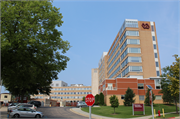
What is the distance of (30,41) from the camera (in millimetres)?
14680

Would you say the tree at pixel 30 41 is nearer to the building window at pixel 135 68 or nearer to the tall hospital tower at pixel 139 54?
the tall hospital tower at pixel 139 54

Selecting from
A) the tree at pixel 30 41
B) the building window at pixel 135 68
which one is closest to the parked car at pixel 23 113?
the tree at pixel 30 41

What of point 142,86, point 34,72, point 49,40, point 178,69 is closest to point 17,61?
point 34,72

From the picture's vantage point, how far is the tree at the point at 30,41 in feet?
49.2

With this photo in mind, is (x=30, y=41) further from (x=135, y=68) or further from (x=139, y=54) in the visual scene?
(x=139, y=54)

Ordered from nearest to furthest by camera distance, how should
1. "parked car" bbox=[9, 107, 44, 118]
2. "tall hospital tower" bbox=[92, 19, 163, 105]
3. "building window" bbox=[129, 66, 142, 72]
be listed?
1. "parked car" bbox=[9, 107, 44, 118]
2. "tall hospital tower" bbox=[92, 19, 163, 105]
3. "building window" bbox=[129, 66, 142, 72]

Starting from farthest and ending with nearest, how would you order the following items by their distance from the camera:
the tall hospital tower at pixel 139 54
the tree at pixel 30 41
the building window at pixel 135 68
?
the building window at pixel 135 68 → the tall hospital tower at pixel 139 54 → the tree at pixel 30 41

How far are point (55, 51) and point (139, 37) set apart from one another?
46.0 meters

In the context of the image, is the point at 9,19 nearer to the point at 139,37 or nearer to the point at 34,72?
the point at 34,72

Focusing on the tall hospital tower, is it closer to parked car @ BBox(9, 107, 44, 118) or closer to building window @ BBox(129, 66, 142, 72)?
building window @ BBox(129, 66, 142, 72)

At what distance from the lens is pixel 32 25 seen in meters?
15.1

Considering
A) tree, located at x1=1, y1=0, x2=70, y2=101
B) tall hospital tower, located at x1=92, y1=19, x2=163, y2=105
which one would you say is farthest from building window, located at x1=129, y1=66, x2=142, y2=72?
A: tree, located at x1=1, y1=0, x2=70, y2=101

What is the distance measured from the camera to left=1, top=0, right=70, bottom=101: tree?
1500cm

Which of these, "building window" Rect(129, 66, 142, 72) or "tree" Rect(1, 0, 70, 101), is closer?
"tree" Rect(1, 0, 70, 101)
